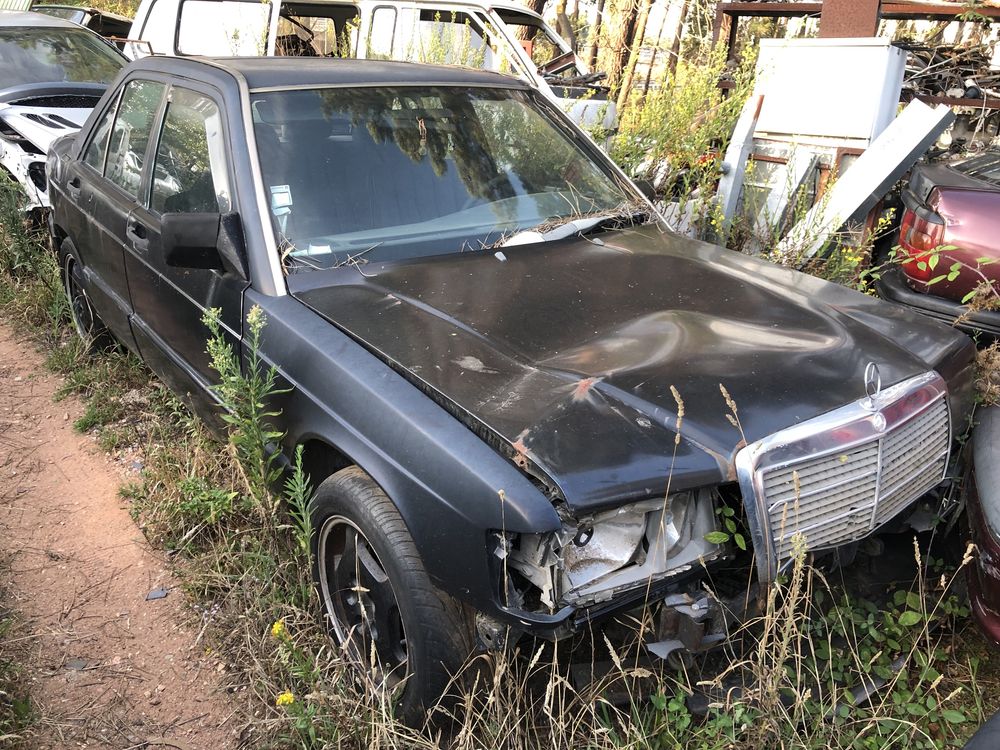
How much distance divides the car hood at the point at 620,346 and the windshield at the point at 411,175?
0.15 meters

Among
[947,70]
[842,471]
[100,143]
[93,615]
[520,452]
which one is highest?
[947,70]

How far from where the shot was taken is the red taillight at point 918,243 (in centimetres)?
386

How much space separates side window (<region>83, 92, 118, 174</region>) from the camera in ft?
13.3

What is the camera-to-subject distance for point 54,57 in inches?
281

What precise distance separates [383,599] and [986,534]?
1.74m

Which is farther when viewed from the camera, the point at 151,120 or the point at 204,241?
the point at 151,120

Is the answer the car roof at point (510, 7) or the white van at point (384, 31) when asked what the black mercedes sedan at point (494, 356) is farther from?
the car roof at point (510, 7)

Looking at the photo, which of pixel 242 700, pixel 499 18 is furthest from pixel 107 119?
pixel 499 18

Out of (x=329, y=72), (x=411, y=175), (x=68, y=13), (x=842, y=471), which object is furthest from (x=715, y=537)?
(x=68, y=13)

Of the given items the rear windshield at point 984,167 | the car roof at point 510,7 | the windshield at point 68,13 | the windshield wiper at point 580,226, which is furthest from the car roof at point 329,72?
the windshield at point 68,13

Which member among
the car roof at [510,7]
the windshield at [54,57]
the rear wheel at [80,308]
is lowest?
the rear wheel at [80,308]

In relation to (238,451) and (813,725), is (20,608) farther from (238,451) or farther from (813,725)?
(813,725)

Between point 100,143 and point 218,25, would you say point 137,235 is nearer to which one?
point 100,143

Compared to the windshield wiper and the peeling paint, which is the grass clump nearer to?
the peeling paint
